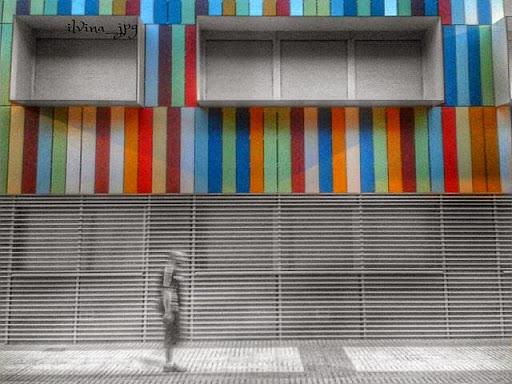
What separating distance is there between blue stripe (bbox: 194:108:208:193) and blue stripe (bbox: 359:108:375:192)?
3.11 metres

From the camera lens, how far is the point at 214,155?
10859 mm

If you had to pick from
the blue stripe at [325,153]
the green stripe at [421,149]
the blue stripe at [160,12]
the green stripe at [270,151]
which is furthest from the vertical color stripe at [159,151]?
the green stripe at [421,149]

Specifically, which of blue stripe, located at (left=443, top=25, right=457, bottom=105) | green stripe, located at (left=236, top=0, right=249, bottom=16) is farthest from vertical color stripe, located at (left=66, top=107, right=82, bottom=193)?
blue stripe, located at (left=443, top=25, right=457, bottom=105)

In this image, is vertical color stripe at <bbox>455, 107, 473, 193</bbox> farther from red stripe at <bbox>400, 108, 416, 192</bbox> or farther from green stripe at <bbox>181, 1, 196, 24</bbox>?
green stripe at <bbox>181, 1, 196, 24</bbox>

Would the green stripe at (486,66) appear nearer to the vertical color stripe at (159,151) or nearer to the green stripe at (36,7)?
the vertical color stripe at (159,151)

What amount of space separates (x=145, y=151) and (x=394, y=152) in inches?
196

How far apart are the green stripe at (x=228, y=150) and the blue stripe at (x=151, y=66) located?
1453mm

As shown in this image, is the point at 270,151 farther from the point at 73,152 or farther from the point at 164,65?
the point at 73,152

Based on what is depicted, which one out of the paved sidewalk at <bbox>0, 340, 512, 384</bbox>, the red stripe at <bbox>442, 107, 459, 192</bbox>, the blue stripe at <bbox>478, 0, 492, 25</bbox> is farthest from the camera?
the blue stripe at <bbox>478, 0, 492, 25</bbox>

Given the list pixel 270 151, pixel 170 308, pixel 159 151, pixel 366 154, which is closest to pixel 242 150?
pixel 270 151

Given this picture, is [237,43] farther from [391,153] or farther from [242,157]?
[391,153]

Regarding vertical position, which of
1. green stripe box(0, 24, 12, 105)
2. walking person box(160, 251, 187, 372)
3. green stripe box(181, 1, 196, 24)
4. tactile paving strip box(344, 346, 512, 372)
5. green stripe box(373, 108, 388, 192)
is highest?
green stripe box(181, 1, 196, 24)

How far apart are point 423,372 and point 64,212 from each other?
7.23m

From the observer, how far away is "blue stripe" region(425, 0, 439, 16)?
1109 centimetres
